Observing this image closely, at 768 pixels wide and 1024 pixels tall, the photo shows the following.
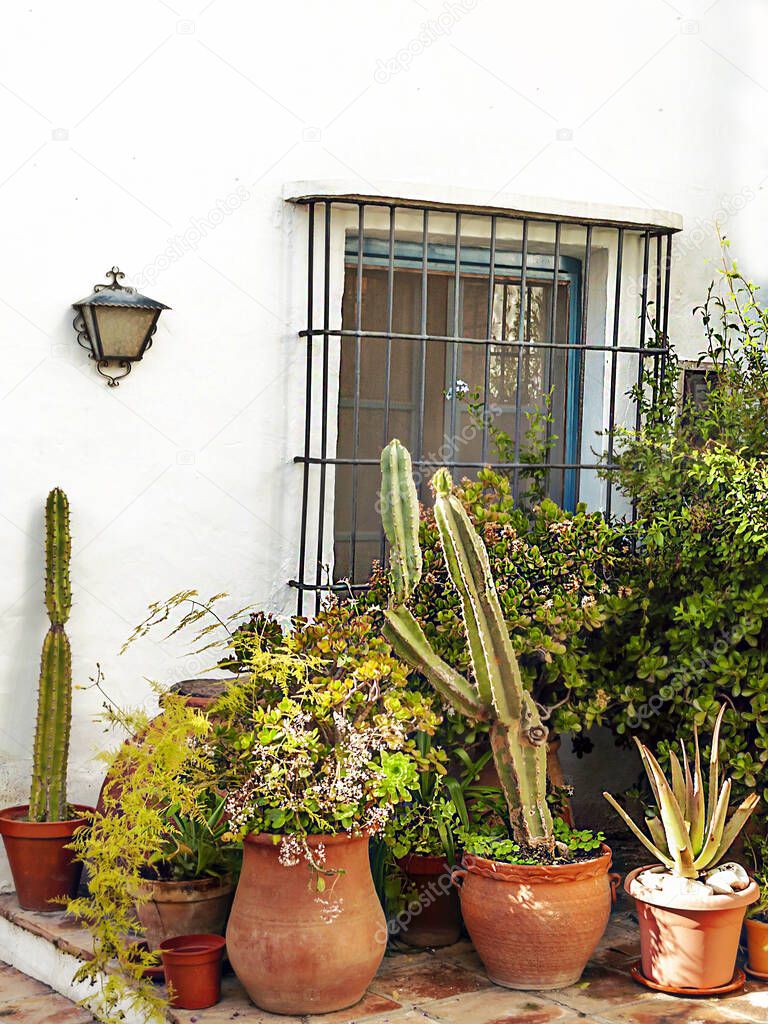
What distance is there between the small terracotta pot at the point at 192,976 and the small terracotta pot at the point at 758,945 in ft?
5.50

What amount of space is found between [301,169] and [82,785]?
249 cm

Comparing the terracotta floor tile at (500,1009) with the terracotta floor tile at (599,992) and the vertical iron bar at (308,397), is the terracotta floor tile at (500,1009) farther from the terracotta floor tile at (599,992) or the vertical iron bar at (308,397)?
the vertical iron bar at (308,397)

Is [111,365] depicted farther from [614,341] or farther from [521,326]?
[614,341]

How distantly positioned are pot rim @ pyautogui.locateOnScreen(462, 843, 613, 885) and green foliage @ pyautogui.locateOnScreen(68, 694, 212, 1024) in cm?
87

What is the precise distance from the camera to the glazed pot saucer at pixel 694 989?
3.75m

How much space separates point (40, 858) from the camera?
170 inches

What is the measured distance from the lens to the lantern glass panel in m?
4.45

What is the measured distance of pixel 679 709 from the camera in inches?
173

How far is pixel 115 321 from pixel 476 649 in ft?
5.85

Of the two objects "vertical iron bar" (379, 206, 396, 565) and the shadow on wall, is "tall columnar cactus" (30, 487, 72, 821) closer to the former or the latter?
"vertical iron bar" (379, 206, 396, 565)

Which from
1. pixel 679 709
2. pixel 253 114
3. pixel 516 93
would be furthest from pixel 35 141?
pixel 679 709

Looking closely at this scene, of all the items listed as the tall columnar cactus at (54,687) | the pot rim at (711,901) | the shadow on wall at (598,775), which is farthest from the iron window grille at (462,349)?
the pot rim at (711,901)

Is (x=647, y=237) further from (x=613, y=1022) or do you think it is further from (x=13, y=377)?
(x=613, y=1022)

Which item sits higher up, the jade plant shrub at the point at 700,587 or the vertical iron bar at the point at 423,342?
the vertical iron bar at the point at 423,342
